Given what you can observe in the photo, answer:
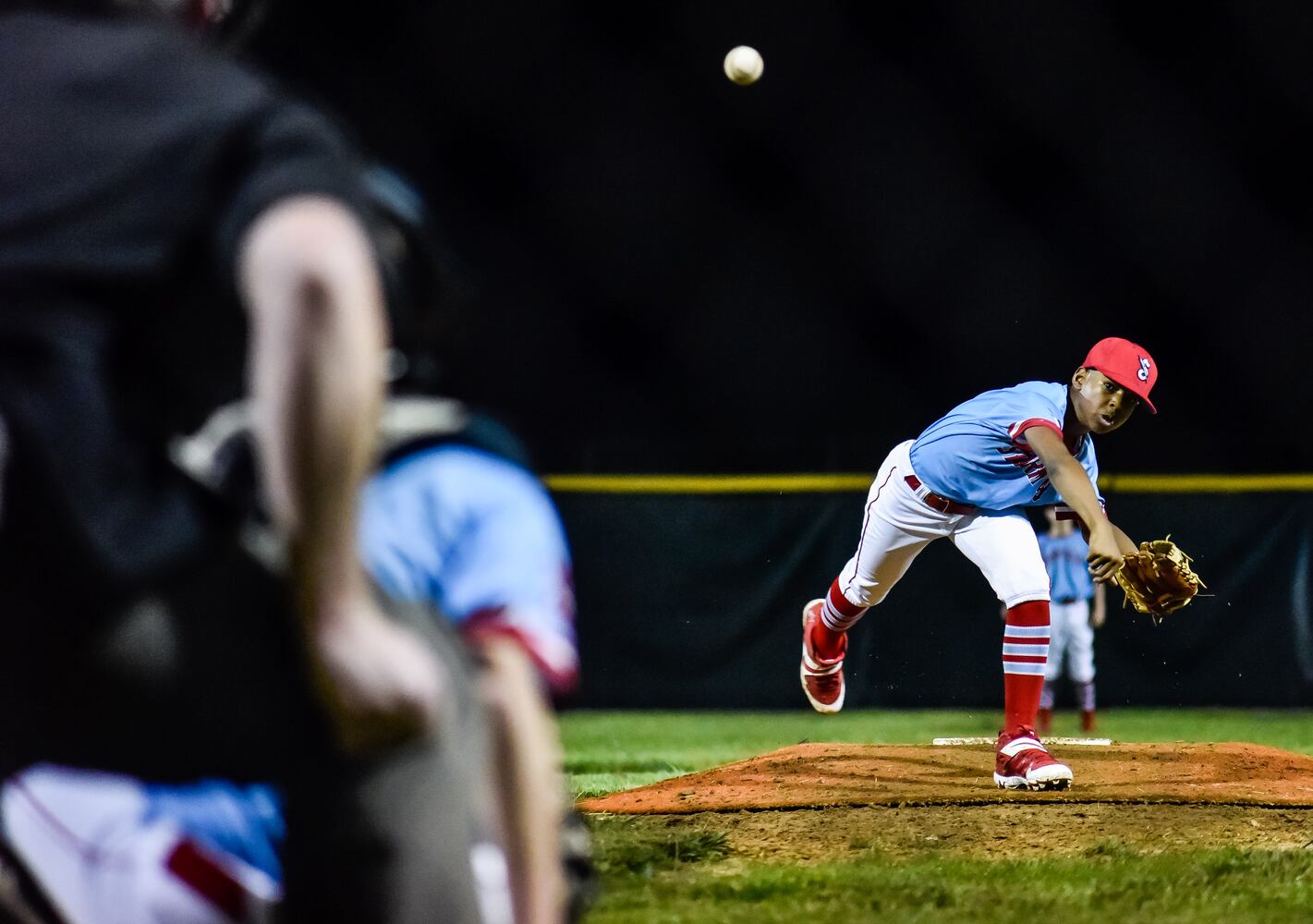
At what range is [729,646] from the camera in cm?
770

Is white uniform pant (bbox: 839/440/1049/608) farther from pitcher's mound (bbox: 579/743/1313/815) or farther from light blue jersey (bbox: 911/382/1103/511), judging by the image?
pitcher's mound (bbox: 579/743/1313/815)

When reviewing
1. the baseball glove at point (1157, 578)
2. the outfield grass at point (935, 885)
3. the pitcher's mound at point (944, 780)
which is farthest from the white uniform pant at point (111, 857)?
the baseball glove at point (1157, 578)

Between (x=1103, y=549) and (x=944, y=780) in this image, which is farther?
(x=944, y=780)

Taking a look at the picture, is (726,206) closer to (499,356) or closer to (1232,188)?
(499,356)

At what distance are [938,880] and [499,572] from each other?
7.62 feet

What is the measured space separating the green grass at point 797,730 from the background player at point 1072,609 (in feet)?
0.49

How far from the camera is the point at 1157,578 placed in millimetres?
4566

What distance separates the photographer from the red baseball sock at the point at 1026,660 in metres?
4.34

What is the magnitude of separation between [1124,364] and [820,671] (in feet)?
6.47

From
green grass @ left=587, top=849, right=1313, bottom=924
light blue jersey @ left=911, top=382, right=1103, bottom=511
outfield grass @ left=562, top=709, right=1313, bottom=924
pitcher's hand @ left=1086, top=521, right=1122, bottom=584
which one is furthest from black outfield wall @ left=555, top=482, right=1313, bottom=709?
green grass @ left=587, top=849, right=1313, bottom=924

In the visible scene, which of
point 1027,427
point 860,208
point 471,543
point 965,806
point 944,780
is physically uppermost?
point 860,208

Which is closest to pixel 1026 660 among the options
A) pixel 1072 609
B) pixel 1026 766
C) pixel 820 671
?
pixel 1026 766

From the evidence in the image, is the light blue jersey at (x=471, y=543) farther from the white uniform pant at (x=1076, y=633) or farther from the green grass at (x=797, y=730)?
the white uniform pant at (x=1076, y=633)

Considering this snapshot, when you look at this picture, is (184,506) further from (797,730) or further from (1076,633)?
(1076,633)
